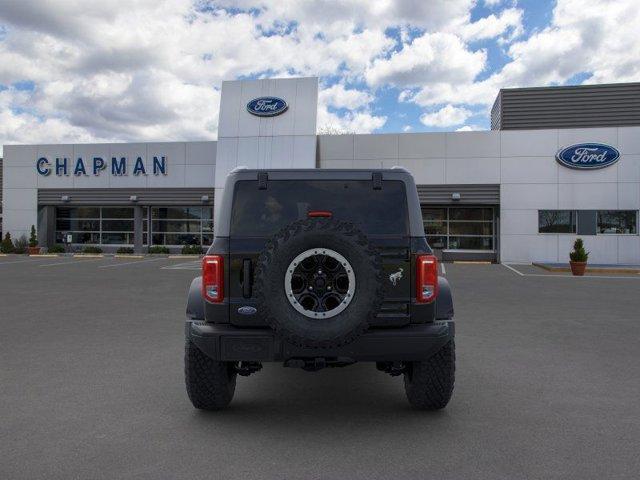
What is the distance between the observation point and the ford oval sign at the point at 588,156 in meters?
24.9

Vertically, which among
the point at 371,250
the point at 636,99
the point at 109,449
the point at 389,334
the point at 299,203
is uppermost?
the point at 636,99

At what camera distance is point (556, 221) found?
84.3 feet

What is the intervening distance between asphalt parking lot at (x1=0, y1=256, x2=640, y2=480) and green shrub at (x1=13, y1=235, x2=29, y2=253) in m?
26.5

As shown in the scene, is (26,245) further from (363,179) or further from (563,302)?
(363,179)

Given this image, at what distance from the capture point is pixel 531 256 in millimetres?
25953

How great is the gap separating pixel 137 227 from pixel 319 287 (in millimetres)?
31019

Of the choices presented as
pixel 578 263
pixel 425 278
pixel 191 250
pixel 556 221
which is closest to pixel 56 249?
pixel 191 250

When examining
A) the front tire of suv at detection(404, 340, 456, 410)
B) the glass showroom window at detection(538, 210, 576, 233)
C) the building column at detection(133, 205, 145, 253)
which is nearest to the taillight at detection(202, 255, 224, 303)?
the front tire of suv at detection(404, 340, 456, 410)

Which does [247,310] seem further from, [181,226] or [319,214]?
[181,226]

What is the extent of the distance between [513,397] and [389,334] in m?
1.85

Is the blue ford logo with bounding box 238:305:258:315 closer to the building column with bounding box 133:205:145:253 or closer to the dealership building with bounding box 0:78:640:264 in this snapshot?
the dealership building with bounding box 0:78:640:264

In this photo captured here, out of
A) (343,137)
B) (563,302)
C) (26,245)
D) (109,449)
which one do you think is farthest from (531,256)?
(26,245)

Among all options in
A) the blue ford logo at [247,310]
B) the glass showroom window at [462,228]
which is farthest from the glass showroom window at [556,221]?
the blue ford logo at [247,310]

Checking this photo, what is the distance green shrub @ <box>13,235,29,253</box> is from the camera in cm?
3152
